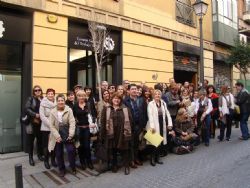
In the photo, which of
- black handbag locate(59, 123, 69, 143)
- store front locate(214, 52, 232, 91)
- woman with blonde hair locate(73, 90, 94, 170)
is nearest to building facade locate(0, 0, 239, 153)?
store front locate(214, 52, 232, 91)

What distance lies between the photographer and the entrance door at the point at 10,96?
9250mm

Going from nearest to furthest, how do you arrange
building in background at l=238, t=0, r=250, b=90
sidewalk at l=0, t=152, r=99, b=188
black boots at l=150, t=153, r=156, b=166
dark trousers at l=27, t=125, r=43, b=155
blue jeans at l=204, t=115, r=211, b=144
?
sidewalk at l=0, t=152, r=99, b=188 < black boots at l=150, t=153, r=156, b=166 < dark trousers at l=27, t=125, r=43, b=155 < blue jeans at l=204, t=115, r=211, b=144 < building in background at l=238, t=0, r=250, b=90

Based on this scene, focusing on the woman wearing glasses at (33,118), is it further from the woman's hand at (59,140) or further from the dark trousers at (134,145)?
the dark trousers at (134,145)

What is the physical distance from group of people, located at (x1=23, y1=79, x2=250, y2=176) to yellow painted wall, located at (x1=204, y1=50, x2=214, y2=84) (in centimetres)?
798

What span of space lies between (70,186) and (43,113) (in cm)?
194

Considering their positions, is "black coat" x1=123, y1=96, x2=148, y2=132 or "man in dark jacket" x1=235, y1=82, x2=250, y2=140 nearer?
"black coat" x1=123, y1=96, x2=148, y2=132

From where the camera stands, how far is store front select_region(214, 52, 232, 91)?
1845cm

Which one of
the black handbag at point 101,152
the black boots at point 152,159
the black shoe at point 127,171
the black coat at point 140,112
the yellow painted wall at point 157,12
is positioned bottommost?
the black shoe at point 127,171

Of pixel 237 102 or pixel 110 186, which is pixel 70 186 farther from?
pixel 237 102

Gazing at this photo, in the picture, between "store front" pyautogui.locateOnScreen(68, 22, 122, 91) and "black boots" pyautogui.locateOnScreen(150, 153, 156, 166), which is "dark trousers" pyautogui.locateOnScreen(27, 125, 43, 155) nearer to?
"black boots" pyautogui.locateOnScreen(150, 153, 156, 166)

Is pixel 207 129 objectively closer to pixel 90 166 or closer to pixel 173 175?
pixel 173 175

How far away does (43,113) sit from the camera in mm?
7680

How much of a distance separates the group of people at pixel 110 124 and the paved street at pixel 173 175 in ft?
1.07

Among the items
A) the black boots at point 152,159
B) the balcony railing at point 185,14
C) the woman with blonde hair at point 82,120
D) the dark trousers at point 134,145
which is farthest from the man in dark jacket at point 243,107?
the balcony railing at point 185,14
